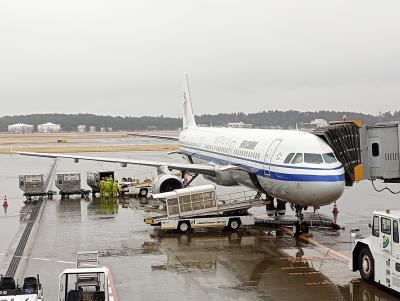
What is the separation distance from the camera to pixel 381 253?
14.6 metres

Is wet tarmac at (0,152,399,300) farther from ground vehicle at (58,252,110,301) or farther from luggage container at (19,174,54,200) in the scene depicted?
luggage container at (19,174,54,200)

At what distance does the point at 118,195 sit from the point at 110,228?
11.9 metres

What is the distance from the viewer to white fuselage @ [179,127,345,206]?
2000 cm

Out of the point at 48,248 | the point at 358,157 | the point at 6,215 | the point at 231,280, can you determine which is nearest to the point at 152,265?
the point at 231,280

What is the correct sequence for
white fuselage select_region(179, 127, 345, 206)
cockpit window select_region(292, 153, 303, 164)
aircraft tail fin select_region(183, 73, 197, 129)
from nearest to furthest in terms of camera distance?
white fuselage select_region(179, 127, 345, 206) < cockpit window select_region(292, 153, 303, 164) < aircraft tail fin select_region(183, 73, 197, 129)

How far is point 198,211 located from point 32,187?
15.5 m

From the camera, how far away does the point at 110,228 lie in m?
24.4

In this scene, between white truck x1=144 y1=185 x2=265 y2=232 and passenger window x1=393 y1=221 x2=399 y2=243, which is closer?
passenger window x1=393 y1=221 x2=399 y2=243

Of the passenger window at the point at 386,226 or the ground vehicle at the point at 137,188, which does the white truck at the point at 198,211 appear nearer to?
the passenger window at the point at 386,226

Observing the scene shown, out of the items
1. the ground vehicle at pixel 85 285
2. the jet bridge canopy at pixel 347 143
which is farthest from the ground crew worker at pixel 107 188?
the ground vehicle at pixel 85 285

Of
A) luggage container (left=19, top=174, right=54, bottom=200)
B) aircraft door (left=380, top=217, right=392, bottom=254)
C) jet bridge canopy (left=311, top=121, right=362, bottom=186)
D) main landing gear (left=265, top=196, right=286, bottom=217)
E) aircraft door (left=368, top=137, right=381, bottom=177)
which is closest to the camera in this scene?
aircraft door (left=380, top=217, right=392, bottom=254)

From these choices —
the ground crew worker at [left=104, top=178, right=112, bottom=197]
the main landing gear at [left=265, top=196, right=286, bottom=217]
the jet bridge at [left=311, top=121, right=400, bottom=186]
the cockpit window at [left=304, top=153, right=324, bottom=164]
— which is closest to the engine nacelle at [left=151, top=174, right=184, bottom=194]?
the main landing gear at [left=265, top=196, right=286, bottom=217]

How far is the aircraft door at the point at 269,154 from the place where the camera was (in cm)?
2257

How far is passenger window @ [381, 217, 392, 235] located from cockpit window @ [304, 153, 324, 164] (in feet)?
19.1
